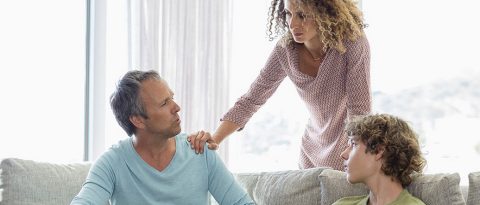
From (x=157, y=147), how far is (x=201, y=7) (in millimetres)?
1684

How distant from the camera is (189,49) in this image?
14.6ft

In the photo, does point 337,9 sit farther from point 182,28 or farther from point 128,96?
point 182,28

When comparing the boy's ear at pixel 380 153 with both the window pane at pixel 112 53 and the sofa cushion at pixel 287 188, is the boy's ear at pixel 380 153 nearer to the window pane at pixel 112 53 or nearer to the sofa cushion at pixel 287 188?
the sofa cushion at pixel 287 188

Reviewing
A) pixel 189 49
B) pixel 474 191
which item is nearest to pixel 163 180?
pixel 474 191

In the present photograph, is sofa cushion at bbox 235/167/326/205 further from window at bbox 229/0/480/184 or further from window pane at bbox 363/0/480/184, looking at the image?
window pane at bbox 363/0/480/184

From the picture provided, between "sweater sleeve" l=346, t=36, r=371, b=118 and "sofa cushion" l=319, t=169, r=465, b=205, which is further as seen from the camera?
"sweater sleeve" l=346, t=36, r=371, b=118

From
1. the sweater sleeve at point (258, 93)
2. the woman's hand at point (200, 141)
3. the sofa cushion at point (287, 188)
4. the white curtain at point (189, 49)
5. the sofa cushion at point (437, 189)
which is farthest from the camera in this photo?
the white curtain at point (189, 49)

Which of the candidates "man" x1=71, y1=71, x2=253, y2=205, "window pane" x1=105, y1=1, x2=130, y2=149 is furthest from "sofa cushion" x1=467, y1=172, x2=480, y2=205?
"window pane" x1=105, y1=1, x2=130, y2=149

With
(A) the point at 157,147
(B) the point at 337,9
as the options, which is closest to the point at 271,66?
(B) the point at 337,9

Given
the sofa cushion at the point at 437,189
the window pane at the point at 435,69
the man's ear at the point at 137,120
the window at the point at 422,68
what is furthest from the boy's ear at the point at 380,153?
the window pane at the point at 435,69

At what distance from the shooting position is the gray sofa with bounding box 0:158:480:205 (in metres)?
2.99

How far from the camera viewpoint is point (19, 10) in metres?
4.28

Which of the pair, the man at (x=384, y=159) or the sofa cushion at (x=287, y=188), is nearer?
the man at (x=384, y=159)

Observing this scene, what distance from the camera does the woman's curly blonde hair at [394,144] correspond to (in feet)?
9.13
